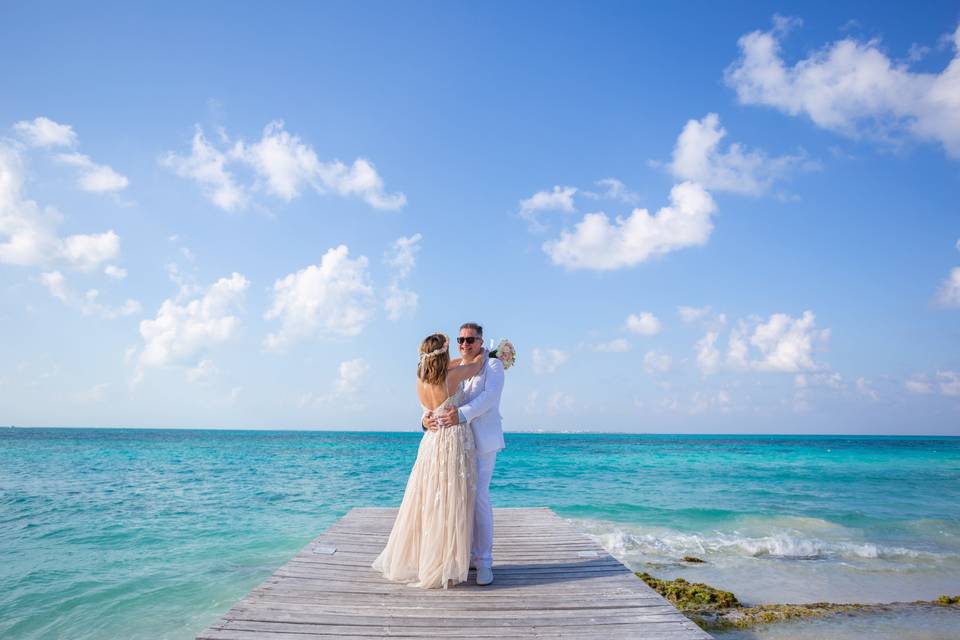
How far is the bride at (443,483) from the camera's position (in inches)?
211

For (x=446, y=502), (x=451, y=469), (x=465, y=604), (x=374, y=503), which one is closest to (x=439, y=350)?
(x=451, y=469)

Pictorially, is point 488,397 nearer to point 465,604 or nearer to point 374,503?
point 465,604

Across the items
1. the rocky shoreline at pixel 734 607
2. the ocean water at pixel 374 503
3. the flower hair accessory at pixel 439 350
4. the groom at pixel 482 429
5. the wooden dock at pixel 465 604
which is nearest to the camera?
the wooden dock at pixel 465 604

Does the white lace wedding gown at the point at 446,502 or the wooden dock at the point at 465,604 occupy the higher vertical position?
the white lace wedding gown at the point at 446,502

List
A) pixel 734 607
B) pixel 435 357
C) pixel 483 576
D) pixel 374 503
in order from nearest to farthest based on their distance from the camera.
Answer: pixel 435 357 → pixel 483 576 → pixel 734 607 → pixel 374 503

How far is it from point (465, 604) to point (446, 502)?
0.88 meters

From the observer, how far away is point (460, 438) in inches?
214

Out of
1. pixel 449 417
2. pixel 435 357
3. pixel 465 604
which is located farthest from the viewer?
pixel 449 417

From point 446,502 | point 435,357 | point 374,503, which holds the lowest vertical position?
point 374,503

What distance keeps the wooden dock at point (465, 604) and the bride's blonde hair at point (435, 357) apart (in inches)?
79.3

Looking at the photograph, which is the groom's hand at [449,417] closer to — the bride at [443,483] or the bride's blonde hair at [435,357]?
the bride at [443,483]

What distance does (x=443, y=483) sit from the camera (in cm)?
539

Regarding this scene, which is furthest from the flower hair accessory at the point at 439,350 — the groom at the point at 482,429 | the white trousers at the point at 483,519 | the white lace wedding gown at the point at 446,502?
the white trousers at the point at 483,519

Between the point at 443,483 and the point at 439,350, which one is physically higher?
the point at 439,350
